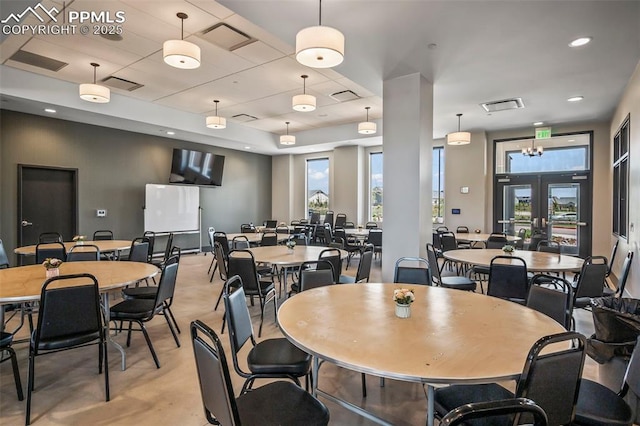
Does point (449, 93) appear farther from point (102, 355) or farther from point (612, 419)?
A: point (102, 355)

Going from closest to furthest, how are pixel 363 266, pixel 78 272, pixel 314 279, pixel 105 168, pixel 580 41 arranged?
1. pixel 314 279
2. pixel 78 272
3. pixel 580 41
4. pixel 363 266
5. pixel 105 168

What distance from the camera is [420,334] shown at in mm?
1845

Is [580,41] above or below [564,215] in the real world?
above

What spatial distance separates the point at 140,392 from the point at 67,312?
826mm

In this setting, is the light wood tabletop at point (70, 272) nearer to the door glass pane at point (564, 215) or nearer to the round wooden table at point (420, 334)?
the round wooden table at point (420, 334)

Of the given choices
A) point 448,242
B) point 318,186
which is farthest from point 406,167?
point 318,186

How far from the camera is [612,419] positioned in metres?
1.58

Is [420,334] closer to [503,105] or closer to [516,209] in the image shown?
[503,105]

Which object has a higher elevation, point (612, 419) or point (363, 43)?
point (363, 43)

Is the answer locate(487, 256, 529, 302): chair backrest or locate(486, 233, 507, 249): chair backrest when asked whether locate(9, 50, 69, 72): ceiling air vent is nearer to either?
locate(487, 256, 529, 302): chair backrest

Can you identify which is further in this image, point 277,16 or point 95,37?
point 95,37

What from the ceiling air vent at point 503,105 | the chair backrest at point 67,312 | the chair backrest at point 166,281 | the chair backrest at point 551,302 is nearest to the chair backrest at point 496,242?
the ceiling air vent at point 503,105

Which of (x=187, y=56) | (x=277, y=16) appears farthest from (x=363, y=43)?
(x=187, y=56)

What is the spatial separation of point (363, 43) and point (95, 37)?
3.53 metres
